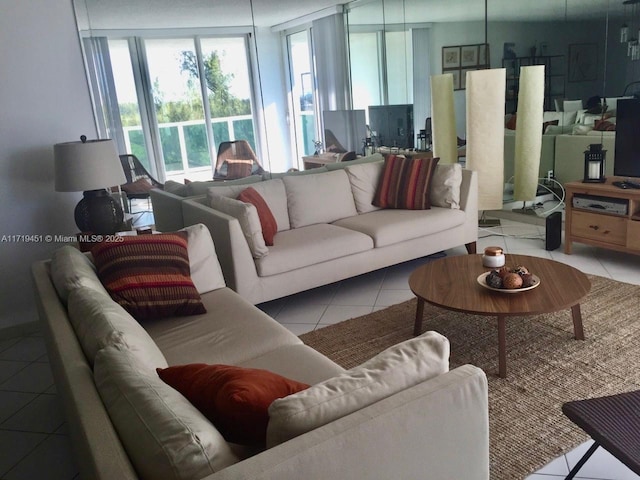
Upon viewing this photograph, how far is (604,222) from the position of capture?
12.6 ft

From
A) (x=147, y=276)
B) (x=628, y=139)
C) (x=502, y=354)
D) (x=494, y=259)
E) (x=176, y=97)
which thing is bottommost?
(x=502, y=354)

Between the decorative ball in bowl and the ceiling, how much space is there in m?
2.89

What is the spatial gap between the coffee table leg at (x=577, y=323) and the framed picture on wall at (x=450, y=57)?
139 inches

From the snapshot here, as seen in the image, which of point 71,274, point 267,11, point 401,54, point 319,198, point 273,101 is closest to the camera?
point 71,274

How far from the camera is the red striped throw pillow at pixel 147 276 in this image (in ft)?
7.64

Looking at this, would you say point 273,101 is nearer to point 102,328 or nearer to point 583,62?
point 583,62

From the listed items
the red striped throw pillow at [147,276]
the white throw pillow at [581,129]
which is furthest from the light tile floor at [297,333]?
the white throw pillow at [581,129]

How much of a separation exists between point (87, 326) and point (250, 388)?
77cm

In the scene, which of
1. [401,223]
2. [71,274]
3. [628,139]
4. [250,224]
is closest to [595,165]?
[628,139]

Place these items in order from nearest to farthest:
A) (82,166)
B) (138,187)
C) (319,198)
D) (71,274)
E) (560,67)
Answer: (71,274), (82,166), (319,198), (138,187), (560,67)

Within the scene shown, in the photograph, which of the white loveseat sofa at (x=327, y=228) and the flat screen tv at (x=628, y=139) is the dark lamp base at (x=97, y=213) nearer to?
the white loveseat sofa at (x=327, y=228)

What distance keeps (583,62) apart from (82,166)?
13.8 ft

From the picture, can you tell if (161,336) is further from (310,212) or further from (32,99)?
(32,99)

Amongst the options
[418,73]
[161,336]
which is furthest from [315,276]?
[418,73]
